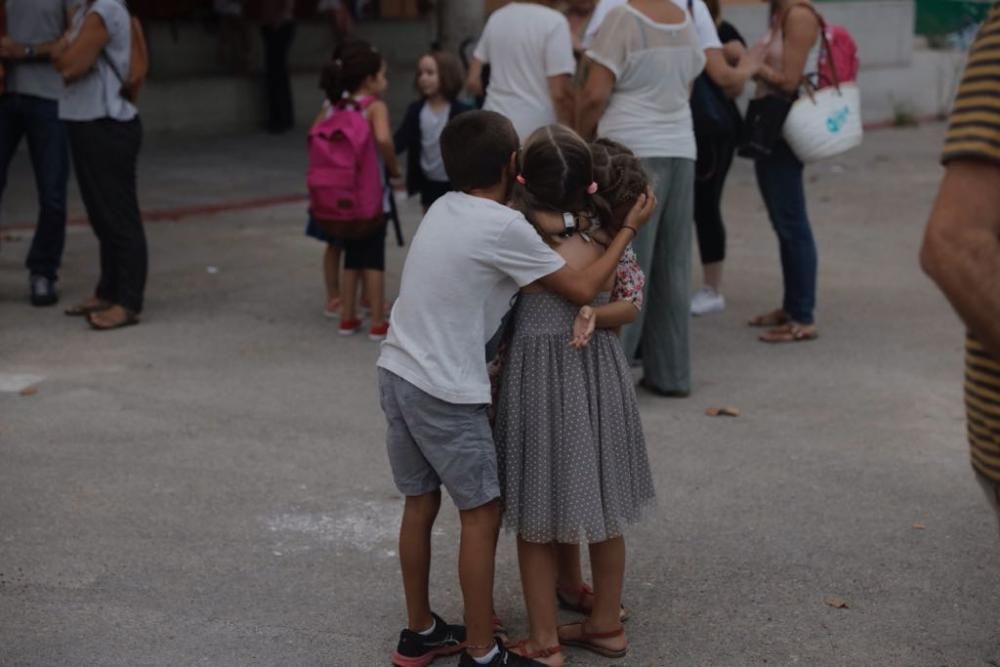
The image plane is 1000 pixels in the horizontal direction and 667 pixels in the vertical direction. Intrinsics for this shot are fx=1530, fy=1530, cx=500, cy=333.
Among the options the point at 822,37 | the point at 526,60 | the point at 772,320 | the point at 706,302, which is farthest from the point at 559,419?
the point at 706,302

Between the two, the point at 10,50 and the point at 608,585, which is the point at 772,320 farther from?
the point at 10,50

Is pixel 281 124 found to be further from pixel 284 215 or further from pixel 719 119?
pixel 719 119

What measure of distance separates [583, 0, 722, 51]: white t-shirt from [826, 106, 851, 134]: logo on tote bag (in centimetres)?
77

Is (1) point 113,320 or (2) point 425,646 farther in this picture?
(1) point 113,320

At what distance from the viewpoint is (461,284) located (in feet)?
12.4

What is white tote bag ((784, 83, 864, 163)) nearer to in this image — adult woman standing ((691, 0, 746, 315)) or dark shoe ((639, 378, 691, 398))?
adult woman standing ((691, 0, 746, 315))

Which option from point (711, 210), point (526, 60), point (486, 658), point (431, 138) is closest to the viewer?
point (486, 658)

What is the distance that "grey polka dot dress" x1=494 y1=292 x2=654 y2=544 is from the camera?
3881 millimetres

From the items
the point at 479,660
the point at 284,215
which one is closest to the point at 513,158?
the point at 479,660

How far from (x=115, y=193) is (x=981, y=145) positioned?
19.3 feet

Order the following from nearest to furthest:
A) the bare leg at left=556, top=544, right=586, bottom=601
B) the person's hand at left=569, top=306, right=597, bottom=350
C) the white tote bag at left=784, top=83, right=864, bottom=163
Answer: the person's hand at left=569, top=306, right=597, bottom=350
the bare leg at left=556, top=544, right=586, bottom=601
the white tote bag at left=784, top=83, right=864, bottom=163

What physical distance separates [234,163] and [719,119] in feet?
23.7

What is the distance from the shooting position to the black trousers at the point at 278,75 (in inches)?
610

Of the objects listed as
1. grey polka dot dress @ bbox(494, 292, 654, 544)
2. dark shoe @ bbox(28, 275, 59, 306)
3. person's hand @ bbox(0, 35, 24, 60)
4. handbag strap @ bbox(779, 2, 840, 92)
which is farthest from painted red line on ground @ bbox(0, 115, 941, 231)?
grey polka dot dress @ bbox(494, 292, 654, 544)
